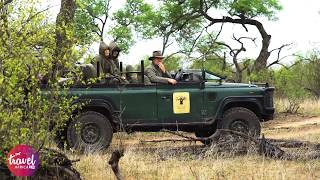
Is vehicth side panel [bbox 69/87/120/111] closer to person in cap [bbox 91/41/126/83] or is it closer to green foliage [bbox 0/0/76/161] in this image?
person in cap [bbox 91/41/126/83]

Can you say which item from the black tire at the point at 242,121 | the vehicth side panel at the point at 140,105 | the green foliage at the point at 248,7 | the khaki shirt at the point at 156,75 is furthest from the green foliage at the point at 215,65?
the vehicth side panel at the point at 140,105

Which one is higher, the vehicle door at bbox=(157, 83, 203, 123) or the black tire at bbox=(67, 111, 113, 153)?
the vehicle door at bbox=(157, 83, 203, 123)

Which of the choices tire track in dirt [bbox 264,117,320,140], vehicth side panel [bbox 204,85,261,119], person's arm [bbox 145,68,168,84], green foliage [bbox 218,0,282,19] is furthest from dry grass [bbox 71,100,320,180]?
green foliage [bbox 218,0,282,19]

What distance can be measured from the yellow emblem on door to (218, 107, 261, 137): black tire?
28.6 inches

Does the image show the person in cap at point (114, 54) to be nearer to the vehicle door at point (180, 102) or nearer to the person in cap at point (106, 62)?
the person in cap at point (106, 62)

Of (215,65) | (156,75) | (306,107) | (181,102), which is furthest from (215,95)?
(215,65)

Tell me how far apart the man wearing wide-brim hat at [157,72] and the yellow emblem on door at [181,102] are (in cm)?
25

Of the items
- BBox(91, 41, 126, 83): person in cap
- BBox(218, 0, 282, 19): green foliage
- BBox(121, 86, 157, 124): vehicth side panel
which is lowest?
BBox(121, 86, 157, 124): vehicth side panel

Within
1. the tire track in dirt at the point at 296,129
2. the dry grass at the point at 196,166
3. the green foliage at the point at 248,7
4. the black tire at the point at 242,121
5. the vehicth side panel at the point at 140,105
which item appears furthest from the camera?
the green foliage at the point at 248,7

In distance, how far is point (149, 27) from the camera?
29219mm

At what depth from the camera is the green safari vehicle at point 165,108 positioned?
971 cm

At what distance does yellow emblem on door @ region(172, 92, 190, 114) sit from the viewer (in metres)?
10.0

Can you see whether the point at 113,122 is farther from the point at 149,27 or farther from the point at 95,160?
the point at 149,27

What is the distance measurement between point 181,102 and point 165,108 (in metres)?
0.30
